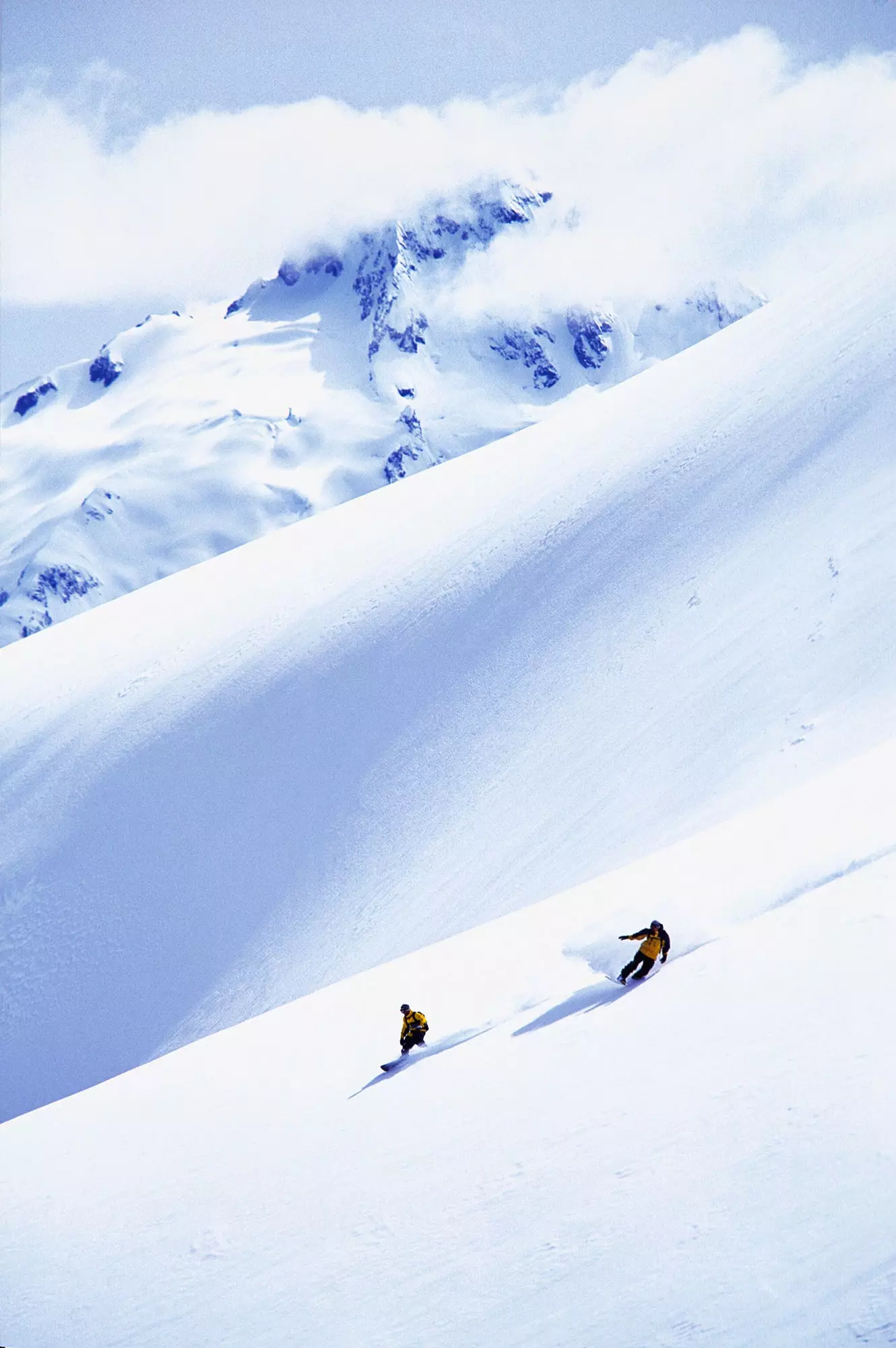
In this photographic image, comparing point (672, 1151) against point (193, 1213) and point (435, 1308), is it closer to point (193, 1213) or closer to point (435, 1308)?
point (435, 1308)

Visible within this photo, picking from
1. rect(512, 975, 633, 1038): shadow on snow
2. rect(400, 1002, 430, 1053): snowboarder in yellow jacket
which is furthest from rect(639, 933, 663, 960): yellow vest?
rect(400, 1002, 430, 1053): snowboarder in yellow jacket

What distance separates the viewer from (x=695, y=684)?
1102 inches

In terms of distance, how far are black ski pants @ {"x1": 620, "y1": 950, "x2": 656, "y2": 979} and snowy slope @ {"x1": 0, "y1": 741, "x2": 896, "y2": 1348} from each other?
0.14 m

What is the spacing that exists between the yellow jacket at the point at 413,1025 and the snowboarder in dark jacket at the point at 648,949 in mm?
2595

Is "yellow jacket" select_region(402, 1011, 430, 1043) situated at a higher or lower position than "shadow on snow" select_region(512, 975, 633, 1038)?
higher

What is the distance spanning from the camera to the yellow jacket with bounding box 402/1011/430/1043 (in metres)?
13.7

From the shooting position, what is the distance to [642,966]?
41.7 feet

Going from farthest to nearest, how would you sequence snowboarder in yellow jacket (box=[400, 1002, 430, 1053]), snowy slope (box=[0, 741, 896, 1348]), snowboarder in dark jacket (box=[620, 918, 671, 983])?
1. snowboarder in yellow jacket (box=[400, 1002, 430, 1053])
2. snowboarder in dark jacket (box=[620, 918, 671, 983])
3. snowy slope (box=[0, 741, 896, 1348])

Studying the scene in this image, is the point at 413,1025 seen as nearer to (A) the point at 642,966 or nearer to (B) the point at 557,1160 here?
(A) the point at 642,966

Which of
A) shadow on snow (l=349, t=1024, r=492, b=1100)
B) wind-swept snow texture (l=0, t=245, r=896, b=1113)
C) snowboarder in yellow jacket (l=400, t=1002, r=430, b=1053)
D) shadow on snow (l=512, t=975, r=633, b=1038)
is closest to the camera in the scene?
shadow on snow (l=512, t=975, r=633, b=1038)

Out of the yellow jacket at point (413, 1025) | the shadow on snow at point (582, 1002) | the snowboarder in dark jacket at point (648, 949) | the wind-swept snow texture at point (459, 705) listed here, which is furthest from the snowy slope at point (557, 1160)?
the wind-swept snow texture at point (459, 705)

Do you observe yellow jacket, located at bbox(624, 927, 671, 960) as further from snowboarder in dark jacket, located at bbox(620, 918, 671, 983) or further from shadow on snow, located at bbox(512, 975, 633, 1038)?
shadow on snow, located at bbox(512, 975, 633, 1038)

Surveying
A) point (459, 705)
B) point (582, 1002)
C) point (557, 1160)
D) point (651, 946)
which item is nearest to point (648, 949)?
point (651, 946)

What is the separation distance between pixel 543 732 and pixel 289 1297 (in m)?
21.2
